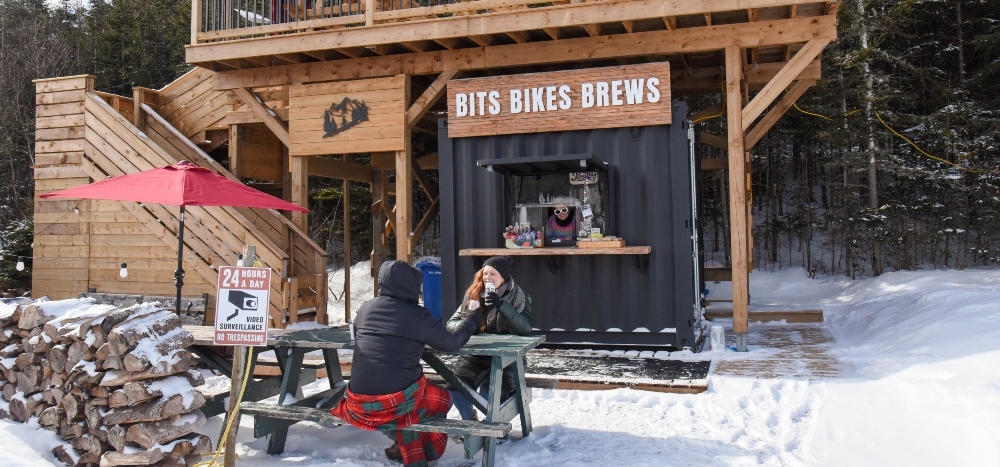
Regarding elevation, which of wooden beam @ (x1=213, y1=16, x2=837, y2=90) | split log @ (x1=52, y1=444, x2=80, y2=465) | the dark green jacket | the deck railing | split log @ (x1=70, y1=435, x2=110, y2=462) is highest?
the deck railing

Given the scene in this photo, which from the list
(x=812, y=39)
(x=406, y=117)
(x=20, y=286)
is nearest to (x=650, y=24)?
(x=812, y=39)

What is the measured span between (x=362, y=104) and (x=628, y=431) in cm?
619

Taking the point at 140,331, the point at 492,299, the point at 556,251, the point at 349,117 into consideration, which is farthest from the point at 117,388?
the point at 349,117

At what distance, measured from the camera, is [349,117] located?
9703mm

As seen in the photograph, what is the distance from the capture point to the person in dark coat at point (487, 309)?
4.99m

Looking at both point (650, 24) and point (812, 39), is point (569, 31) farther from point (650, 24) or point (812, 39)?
point (812, 39)

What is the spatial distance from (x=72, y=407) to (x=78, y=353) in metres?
0.34

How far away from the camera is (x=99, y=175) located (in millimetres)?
11242

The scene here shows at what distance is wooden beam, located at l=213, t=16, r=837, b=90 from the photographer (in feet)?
27.0

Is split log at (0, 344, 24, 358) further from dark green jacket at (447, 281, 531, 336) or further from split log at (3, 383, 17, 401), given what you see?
dark green jacket at (447, 281, 531, 336)

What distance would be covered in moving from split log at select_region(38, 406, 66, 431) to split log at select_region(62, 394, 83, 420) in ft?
0.49

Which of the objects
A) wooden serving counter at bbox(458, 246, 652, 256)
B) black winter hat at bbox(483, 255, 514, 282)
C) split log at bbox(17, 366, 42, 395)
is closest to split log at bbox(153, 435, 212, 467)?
split log at bbox(17, 366, 42, 395)

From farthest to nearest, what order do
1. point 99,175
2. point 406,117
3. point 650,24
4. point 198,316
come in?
point 99,175 < point 198,316 < point 406,117 < point 650,24

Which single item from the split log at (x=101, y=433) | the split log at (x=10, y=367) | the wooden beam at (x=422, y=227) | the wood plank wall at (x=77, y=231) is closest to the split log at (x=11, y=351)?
the split log at (x=10, y=367)
